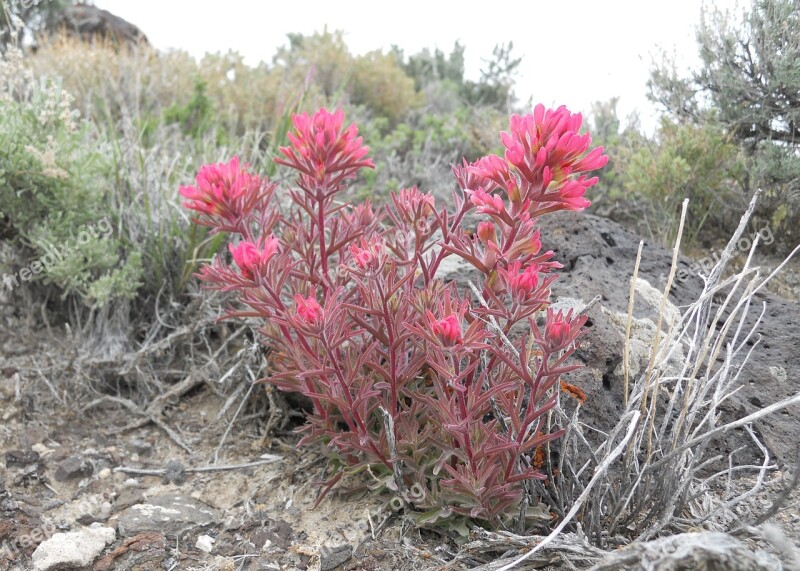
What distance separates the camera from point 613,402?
2230mm

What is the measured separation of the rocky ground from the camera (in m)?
2.06

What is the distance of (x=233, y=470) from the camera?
2.61 m

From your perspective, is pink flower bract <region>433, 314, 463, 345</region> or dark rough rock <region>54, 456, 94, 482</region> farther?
dark rough rock <region>54, 456, 94, 482</region>

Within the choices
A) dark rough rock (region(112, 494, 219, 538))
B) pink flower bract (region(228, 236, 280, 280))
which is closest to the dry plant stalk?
pink flower bract (region(228, 236, 280, 280))

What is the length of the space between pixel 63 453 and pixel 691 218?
3602 millimetres

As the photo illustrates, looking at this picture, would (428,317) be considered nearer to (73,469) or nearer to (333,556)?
(333,556)

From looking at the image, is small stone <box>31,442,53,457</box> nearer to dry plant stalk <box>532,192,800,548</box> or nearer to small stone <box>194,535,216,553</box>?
small stone <box>194,535,216,553</box>

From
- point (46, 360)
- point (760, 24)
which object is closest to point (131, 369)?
point (46, 360)

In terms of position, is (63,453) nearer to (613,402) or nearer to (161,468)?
(161,468)

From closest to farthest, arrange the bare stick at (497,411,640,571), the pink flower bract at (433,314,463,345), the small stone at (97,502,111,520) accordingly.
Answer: the bare stick at (497,411,640,571), the pink flower bract at (433,314,463,345), the small stone at (97,502,111,520)

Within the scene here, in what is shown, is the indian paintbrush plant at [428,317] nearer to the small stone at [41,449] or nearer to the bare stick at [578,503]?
the bare stick at [578,503]

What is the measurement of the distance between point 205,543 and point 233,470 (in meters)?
0.46

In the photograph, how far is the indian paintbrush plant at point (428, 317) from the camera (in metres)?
1.66

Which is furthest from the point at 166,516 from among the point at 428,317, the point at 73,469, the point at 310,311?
the point at 428,317
